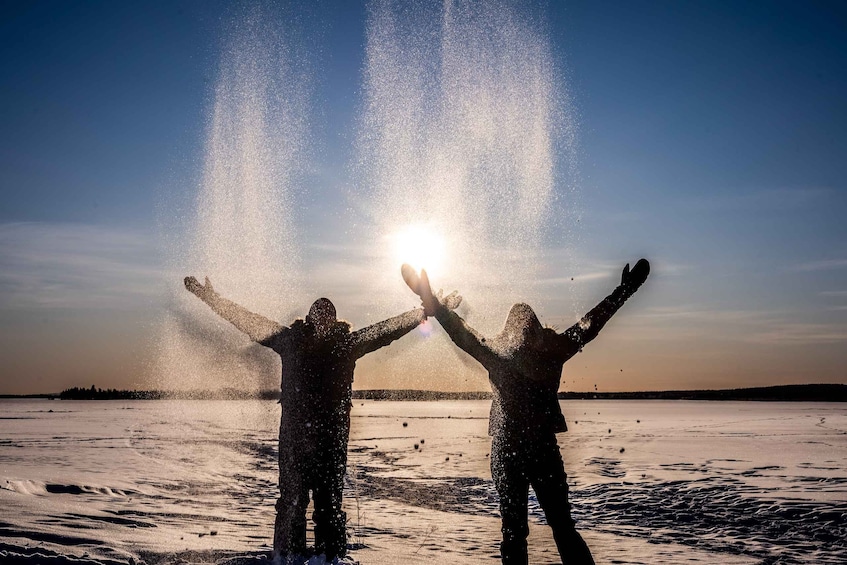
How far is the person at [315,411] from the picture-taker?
606 cm

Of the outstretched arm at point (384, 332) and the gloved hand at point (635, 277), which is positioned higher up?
the gloved hand at point (635, 277)

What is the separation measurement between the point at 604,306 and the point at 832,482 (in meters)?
7.28

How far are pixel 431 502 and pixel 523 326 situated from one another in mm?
6137

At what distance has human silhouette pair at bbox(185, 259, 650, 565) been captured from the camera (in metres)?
5.36

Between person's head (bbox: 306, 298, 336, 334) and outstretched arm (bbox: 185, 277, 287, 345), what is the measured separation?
11.5 inches

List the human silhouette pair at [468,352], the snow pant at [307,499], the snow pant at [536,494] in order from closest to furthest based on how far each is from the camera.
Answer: the snow pant at [536,494] → the human silhouette pair at [468,352] → the snow pant at [307,499]

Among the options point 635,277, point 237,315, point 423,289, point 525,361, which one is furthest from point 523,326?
point 237,315

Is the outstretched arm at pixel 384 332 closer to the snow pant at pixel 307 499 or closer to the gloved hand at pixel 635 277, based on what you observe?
the snow pant at pixel 307 499

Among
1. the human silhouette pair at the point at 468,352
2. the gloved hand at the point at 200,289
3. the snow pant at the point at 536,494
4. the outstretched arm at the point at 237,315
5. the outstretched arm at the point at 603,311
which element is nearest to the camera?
the snow pant at the point at 536,494

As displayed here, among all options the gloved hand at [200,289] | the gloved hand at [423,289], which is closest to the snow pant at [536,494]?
the gloved hand at [423,289]

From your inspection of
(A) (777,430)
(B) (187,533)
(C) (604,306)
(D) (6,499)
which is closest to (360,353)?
(C) (604,306)

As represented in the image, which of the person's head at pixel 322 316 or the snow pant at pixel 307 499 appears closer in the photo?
the snow pant at pixel 307 499

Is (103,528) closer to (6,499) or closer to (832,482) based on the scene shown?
(6,499)

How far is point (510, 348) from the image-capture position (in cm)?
565
